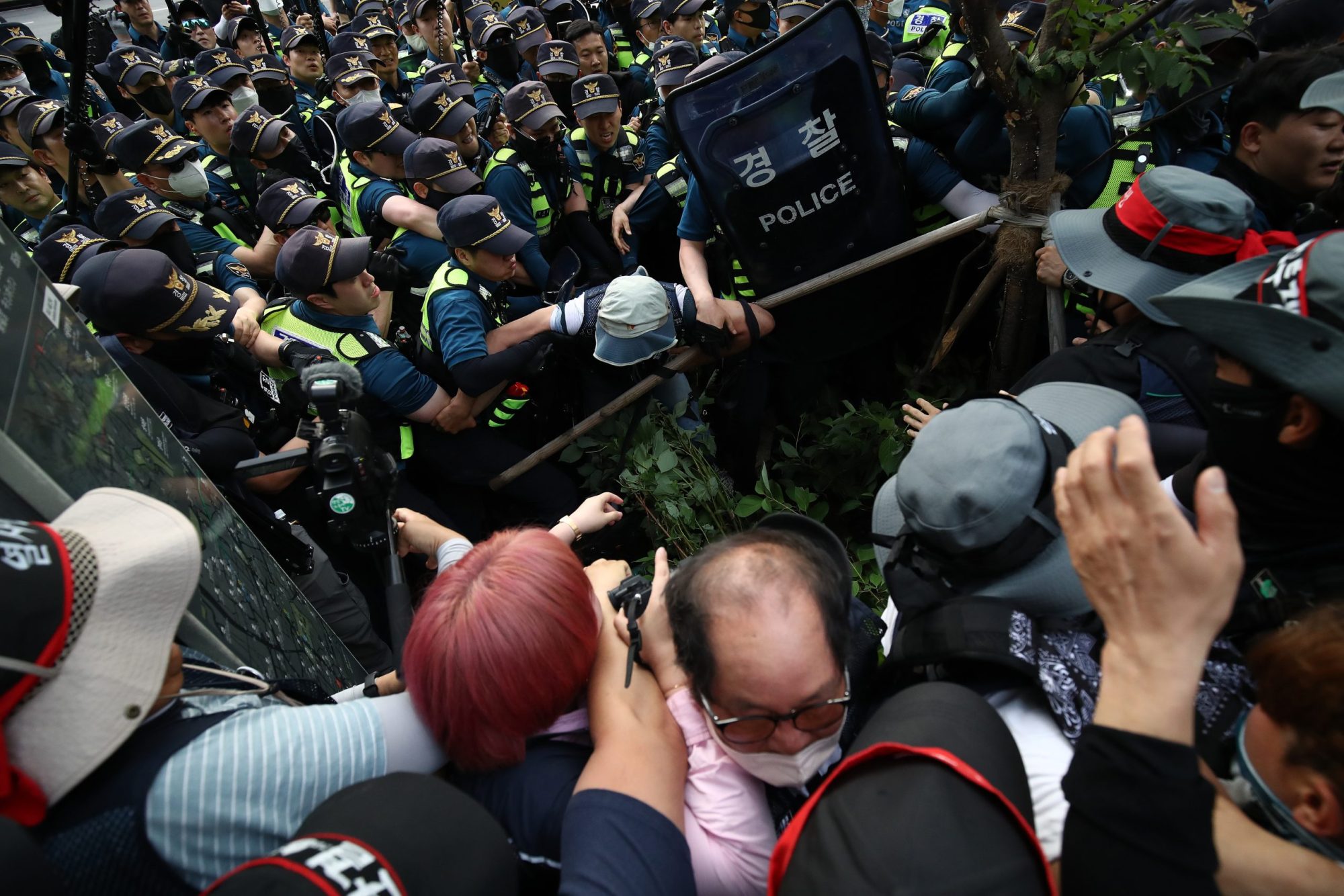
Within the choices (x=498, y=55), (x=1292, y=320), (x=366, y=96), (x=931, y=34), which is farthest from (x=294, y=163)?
(x=1292, y=320)

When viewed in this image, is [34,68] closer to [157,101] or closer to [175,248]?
[157,101]

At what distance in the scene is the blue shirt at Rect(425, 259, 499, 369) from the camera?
3.22 meters

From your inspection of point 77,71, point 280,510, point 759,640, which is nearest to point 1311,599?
point 759,640

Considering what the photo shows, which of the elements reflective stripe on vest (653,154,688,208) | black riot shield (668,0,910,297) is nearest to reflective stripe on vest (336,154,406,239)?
reflective stripe on vest (653,154,688,208)

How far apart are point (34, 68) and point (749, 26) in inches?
319

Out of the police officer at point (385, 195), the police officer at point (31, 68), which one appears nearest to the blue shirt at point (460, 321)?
the police officer at point (385, 195)

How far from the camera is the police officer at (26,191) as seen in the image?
4.71m

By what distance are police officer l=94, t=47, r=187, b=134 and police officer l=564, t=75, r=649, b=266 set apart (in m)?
4.30

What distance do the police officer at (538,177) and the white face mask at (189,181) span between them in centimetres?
180

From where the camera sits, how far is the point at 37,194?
4.87 metres

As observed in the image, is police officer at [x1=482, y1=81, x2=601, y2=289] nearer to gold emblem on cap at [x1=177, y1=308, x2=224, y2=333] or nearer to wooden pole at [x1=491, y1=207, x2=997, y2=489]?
wooden pole at [x1=491, y1=207, x2=997, y2=489]

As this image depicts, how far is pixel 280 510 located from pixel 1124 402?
3.02 meters

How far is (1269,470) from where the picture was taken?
1.46 meters

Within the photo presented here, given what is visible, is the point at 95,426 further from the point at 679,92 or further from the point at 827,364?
the point at 827,364
